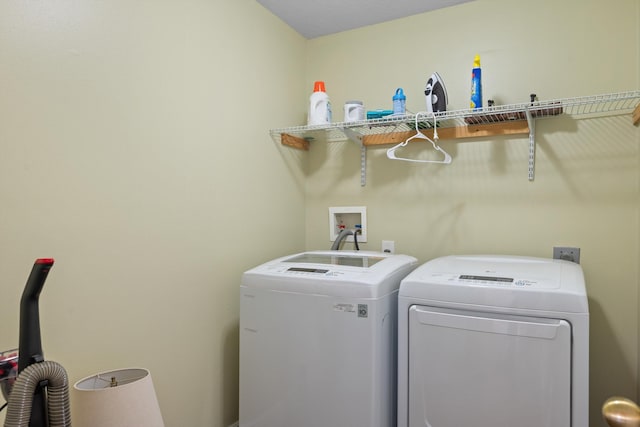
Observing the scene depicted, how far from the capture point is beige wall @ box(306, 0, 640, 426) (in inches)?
72.6

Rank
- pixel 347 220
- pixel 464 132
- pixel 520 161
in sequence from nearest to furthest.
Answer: pixel 520 161 < pixel 464 132 < pixel 347 220

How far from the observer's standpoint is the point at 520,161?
204 centimetres

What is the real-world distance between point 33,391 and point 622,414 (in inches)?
42.3

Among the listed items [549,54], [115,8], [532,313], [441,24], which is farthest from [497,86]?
[115,8]

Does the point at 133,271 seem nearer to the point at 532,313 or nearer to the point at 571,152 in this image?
the point at 532,313

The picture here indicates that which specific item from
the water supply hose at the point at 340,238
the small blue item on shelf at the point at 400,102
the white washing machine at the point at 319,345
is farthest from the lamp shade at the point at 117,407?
the small blue item on shelf at the point at 400,102

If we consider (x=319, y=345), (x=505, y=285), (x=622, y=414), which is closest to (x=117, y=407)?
(x=319, y=345)

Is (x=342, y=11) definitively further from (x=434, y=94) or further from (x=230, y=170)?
(x=230, y=170)

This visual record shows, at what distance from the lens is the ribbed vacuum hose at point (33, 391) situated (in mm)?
875

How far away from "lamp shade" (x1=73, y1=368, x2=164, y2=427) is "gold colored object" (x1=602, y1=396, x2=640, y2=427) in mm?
1100

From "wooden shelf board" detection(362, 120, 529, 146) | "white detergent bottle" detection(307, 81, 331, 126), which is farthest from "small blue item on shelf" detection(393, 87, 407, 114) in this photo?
"white detergent bottle" detection(307, 81, 331, 126)

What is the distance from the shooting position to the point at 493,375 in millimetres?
1396

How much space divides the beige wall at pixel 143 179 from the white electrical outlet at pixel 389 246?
2.00 ft

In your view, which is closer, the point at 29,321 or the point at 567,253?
the point at 29,321
